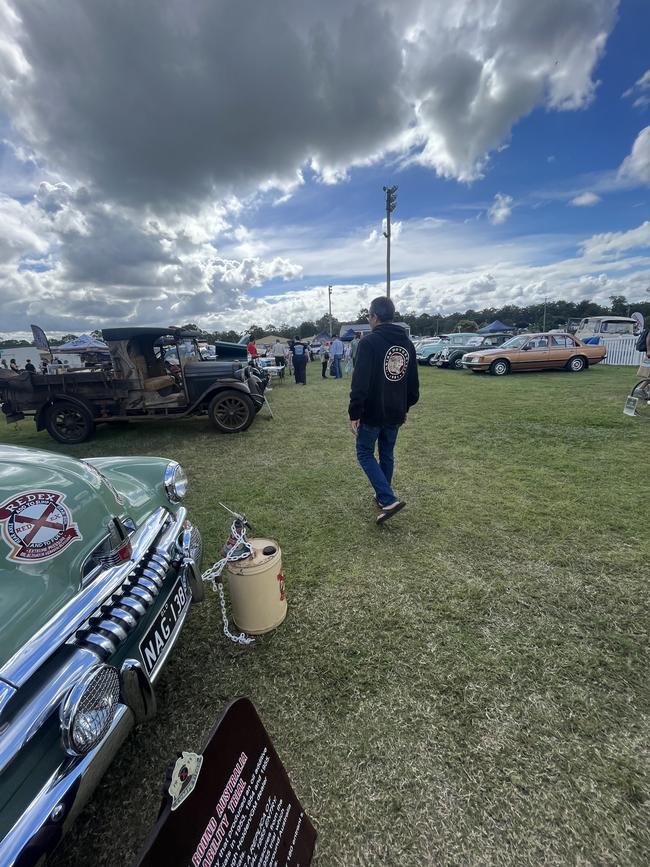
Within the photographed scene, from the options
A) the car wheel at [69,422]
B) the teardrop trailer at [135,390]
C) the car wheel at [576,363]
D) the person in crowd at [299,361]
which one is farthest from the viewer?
the car wheel at [576,363]

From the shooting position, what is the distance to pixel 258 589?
212cm

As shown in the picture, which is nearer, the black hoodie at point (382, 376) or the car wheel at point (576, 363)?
the black hoodie at point (382, 376)

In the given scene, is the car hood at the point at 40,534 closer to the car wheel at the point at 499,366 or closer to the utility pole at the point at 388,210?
the car wheel at the point at 499,366

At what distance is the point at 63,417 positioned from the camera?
6477mm

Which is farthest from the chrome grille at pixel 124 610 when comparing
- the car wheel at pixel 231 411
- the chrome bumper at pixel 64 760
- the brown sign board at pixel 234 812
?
the car wheel at pixel 231 411

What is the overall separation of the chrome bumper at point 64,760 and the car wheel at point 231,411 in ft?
17.2

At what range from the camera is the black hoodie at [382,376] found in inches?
116

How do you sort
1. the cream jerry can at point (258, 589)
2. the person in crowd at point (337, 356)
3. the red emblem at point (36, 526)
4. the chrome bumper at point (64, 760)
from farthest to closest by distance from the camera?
the person in crowd at point (337, 356), the cream jerry can at point (258, 589), the red emblem at point (36, 526), the chrome bumper at point (64, 760)

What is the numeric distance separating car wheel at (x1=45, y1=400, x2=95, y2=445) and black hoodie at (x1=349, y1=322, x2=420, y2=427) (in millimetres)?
5515

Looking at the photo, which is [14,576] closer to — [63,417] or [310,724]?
[310,724]

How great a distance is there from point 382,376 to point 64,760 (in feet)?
8.75

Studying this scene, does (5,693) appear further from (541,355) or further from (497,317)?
(497,317)

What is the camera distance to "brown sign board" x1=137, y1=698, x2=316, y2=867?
0.75 m

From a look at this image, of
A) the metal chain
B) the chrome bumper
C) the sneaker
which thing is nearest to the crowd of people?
the sneaker
